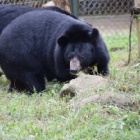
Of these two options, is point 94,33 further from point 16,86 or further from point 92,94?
point 16,86

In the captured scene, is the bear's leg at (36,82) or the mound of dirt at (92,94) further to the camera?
the bear's leg at (36,82)

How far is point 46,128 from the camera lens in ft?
15.3

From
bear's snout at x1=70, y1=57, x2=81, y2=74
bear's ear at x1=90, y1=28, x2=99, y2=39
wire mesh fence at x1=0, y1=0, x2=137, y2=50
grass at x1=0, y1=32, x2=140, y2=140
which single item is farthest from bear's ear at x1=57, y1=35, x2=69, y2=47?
wire mesh fence at x1=0, y1=0, x2=137, y2=50

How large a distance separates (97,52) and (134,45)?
10.6 ft

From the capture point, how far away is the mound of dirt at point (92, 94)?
16.8 ft

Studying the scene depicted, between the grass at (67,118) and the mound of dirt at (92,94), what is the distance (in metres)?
0.09

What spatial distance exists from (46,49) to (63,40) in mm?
419

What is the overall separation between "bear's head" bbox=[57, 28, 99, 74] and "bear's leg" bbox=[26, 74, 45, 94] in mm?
526

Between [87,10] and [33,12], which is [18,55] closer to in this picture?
[33,12]

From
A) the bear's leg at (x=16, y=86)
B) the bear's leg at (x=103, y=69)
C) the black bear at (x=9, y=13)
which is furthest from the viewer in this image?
the black bear at (x=9, y=13)

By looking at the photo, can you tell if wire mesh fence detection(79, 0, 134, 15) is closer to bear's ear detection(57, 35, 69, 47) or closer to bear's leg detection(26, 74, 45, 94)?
bear's leg detection(26, 74, 45, 94)

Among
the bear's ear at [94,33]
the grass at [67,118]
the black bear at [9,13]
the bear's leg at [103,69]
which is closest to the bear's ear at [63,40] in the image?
the bear's ear at [94,33]

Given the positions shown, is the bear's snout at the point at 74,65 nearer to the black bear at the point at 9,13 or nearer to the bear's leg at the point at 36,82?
the bear's leg at the point at 36,82

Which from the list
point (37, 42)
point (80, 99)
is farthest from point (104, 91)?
point (37, 42)
